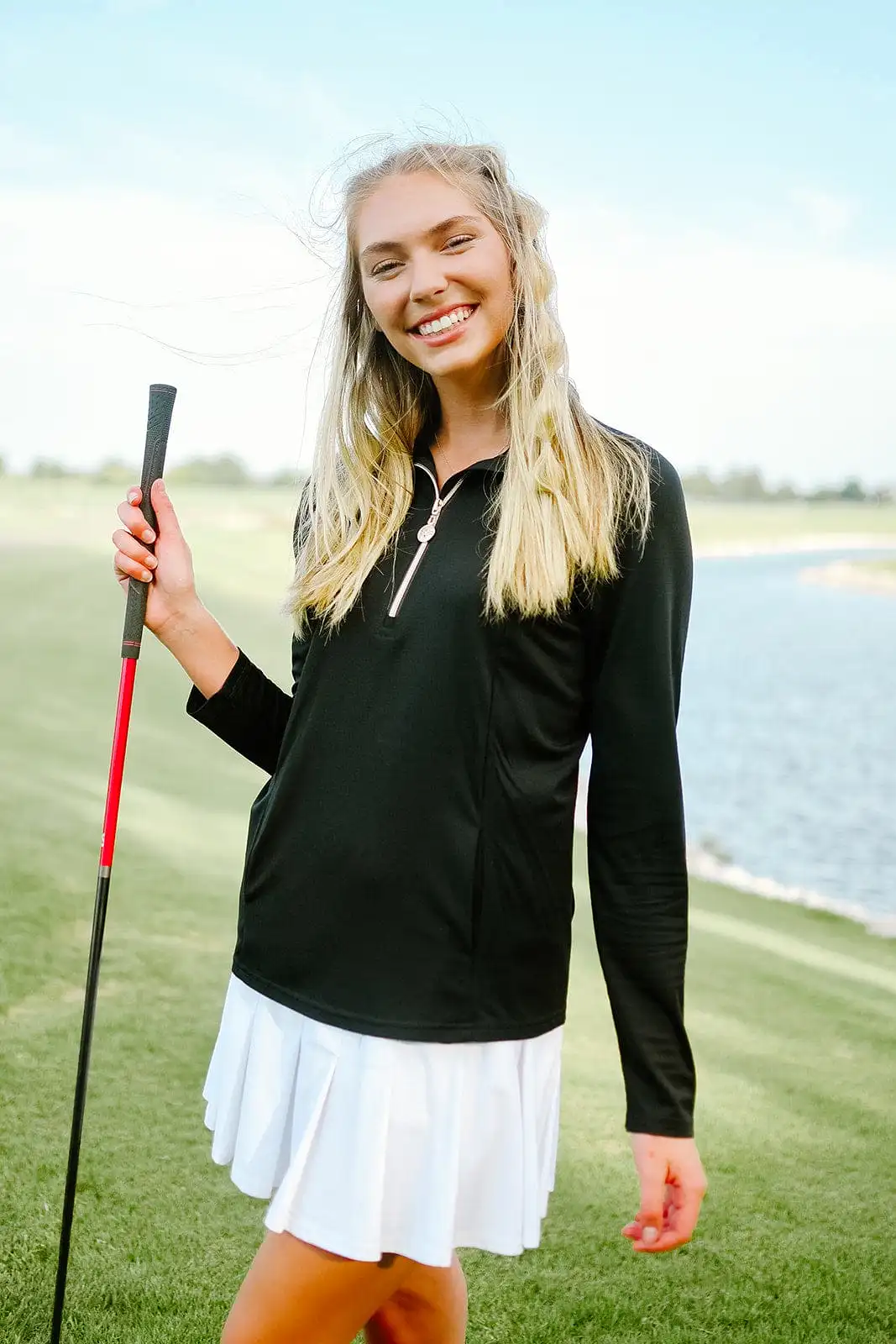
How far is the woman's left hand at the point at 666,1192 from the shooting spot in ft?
4.16

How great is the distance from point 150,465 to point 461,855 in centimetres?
59

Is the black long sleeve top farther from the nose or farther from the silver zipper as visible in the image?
the nose

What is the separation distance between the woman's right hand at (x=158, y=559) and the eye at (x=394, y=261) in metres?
0.34

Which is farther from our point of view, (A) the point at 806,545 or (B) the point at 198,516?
(A) the point at 806,545

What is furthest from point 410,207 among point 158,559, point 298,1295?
point 298,1295

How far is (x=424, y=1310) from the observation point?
149 cm

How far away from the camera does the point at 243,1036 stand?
4.65 ft

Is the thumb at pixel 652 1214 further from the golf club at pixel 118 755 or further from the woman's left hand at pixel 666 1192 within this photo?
the golf club at pixel 118 755

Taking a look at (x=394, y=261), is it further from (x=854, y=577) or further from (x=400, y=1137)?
(x=854, y=577)

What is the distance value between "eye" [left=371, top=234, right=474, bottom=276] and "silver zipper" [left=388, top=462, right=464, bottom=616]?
0.78 feet

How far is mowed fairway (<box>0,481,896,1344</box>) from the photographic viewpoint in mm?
2195

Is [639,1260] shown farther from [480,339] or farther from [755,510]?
[755,510]

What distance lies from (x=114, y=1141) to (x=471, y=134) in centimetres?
198

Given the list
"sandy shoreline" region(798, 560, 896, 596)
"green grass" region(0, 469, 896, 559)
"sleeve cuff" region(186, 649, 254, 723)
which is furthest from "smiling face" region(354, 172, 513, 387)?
"sandy shoreline" region(798, 560, 896, 596)
